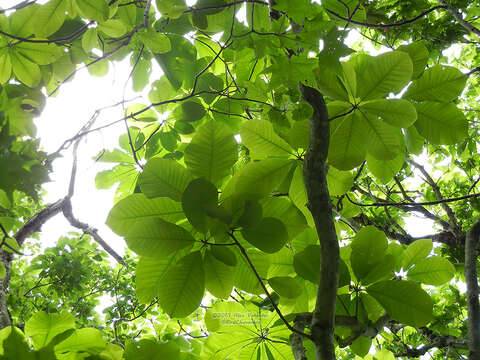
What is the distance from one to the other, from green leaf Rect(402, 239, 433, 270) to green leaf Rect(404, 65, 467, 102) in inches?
21.3

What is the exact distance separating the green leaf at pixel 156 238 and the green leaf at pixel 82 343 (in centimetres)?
38

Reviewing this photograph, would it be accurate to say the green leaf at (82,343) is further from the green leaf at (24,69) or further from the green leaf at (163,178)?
the green leaf at (24,69)

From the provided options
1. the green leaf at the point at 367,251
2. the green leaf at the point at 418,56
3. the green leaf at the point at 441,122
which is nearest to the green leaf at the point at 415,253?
the green leaf at the point at 367,251

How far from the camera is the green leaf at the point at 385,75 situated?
1.04m

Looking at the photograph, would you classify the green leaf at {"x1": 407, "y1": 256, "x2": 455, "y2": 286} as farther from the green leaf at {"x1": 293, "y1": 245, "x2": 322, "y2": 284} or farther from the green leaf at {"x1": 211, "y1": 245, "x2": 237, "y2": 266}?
the green leaf at {"x1": 211, "y1": 245, "x2": 237, "y2": 266}

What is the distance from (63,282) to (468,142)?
13.0ft

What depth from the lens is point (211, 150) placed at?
0.92 metres

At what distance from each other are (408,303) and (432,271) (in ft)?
1.04

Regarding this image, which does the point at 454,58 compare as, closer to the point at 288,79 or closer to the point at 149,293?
the point at 288,79

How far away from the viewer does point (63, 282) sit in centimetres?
334

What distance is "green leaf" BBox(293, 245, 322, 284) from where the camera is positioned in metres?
1.06

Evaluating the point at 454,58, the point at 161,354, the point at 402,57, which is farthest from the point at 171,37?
the point at 454,58

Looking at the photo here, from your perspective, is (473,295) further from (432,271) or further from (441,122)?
(441,122)

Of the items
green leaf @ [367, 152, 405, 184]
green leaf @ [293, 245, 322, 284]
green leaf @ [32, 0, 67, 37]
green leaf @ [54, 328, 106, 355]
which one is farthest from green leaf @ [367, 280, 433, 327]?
green leaf @ [32, 0, 67, 37]
